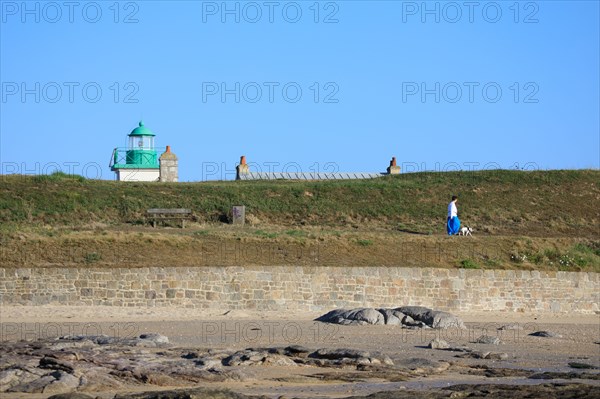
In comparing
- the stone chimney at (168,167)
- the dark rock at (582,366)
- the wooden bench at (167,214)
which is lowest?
the dark rock at (582,366)

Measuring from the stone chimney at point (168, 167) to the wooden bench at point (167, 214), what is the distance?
13.9m

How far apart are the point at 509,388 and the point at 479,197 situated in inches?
1126

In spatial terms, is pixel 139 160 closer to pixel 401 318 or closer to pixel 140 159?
pixel 140 159

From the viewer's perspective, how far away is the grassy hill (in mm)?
29844

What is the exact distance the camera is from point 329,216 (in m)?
40.5

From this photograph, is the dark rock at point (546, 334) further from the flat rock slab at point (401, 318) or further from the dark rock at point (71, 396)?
the dark rock at point (71, 396)

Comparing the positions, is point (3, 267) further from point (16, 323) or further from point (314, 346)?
point (314, 346)

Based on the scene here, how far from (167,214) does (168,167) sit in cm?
1470

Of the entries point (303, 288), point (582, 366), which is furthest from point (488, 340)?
point (303, 288)

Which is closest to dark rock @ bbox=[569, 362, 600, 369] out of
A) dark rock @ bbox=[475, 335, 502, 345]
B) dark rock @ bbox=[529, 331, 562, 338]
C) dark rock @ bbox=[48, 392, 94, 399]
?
dark rock @ bbox=[475, 335, 502, 345]

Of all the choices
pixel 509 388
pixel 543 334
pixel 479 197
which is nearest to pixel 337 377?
pixel 509 388

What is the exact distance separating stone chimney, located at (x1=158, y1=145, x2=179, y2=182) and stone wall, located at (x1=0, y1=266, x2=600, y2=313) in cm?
2321

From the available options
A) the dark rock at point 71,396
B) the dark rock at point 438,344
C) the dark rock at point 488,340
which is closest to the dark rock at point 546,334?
the dark rock at point 488,340

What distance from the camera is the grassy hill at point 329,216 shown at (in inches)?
1175
